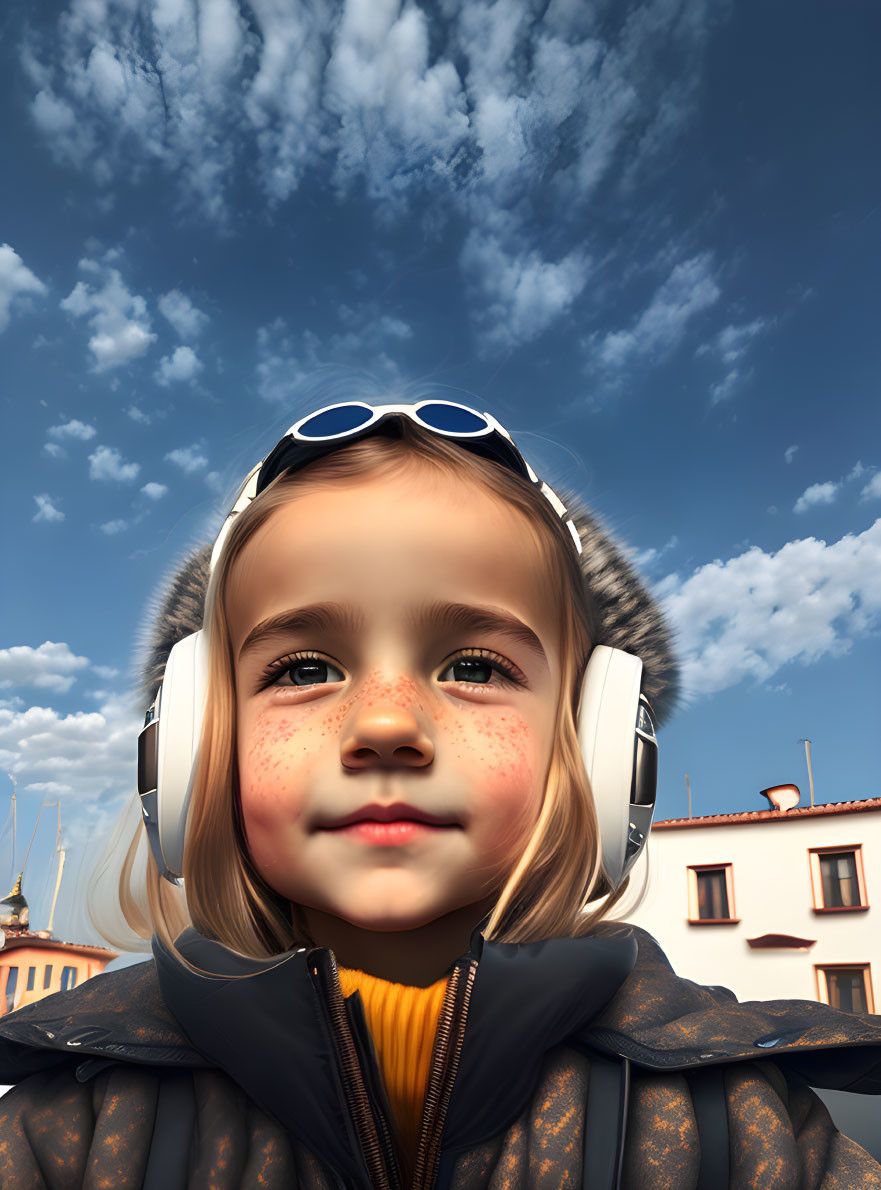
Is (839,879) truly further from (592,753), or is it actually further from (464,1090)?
(464,1090)

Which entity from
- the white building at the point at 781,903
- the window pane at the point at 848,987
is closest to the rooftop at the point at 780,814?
the white building at the point at 781,903

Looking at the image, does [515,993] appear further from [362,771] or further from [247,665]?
[247,665]

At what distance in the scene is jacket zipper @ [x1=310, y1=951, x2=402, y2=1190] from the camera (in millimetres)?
1125

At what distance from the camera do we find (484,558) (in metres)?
1.32

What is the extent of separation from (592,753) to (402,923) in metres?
0.39

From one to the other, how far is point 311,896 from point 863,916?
1143 centimetres

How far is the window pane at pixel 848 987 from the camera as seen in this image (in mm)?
10461

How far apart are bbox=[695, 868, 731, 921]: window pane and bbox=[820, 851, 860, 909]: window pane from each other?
1.21 metres

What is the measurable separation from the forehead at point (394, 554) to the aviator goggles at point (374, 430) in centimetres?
10

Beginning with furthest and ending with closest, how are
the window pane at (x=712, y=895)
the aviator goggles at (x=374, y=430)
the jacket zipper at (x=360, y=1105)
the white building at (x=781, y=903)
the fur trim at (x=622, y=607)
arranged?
1. the window pane at (x=712, y=895)
2. the white building at (x=781, y=903)
3. the fur trim at (x=622, y=607)
4. the aviator goggles at (x=374, y=430)
5. the jacket zipper at (x=360, y=1105)

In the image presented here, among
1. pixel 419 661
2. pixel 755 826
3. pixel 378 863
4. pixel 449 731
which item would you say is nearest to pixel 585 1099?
pixel 378 863

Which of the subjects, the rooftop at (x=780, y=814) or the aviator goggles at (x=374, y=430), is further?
the rooftop at (x=780, y=814)

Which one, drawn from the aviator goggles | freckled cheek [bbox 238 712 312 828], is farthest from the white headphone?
the aviator goggles

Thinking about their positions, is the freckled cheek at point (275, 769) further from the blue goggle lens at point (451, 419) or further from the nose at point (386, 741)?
the blue goggle lens at point (451, 419)
